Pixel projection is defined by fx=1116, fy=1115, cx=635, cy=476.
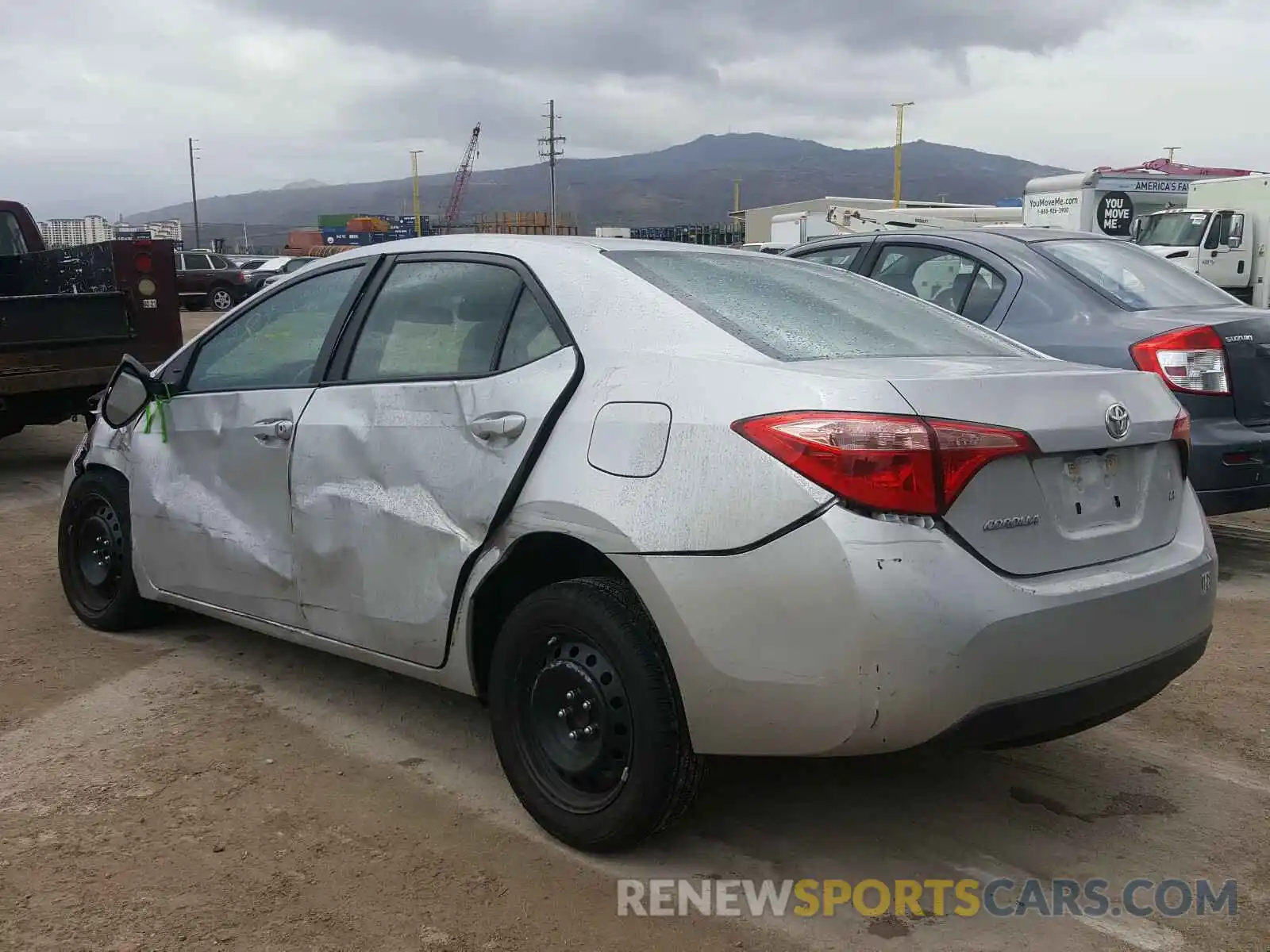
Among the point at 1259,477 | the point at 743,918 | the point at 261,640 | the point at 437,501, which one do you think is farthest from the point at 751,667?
the point at 1259,477

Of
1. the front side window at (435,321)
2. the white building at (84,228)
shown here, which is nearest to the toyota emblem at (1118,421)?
the front side window at (435,321)

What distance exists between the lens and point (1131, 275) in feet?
18.6

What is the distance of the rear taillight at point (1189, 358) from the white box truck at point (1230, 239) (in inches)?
599

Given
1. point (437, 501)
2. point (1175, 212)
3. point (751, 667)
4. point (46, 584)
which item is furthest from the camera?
point (1175, 212)

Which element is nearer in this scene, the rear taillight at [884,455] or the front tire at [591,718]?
the rear taillight at [884,455]

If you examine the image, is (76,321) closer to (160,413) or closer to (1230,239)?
(160,413)

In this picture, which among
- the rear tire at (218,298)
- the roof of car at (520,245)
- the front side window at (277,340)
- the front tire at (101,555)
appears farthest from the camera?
the rear tire at (218,298)

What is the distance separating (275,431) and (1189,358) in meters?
3.94

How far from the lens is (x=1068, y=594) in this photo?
2527 mm

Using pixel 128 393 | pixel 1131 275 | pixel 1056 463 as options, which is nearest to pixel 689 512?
pixel 1056 463

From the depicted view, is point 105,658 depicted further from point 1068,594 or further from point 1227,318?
point 1227,318

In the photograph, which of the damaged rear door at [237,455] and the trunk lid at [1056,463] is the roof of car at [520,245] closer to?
the damaged rear door at [237,455]

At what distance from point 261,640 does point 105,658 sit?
1.95ft

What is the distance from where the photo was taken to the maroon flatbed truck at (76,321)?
7.82m
